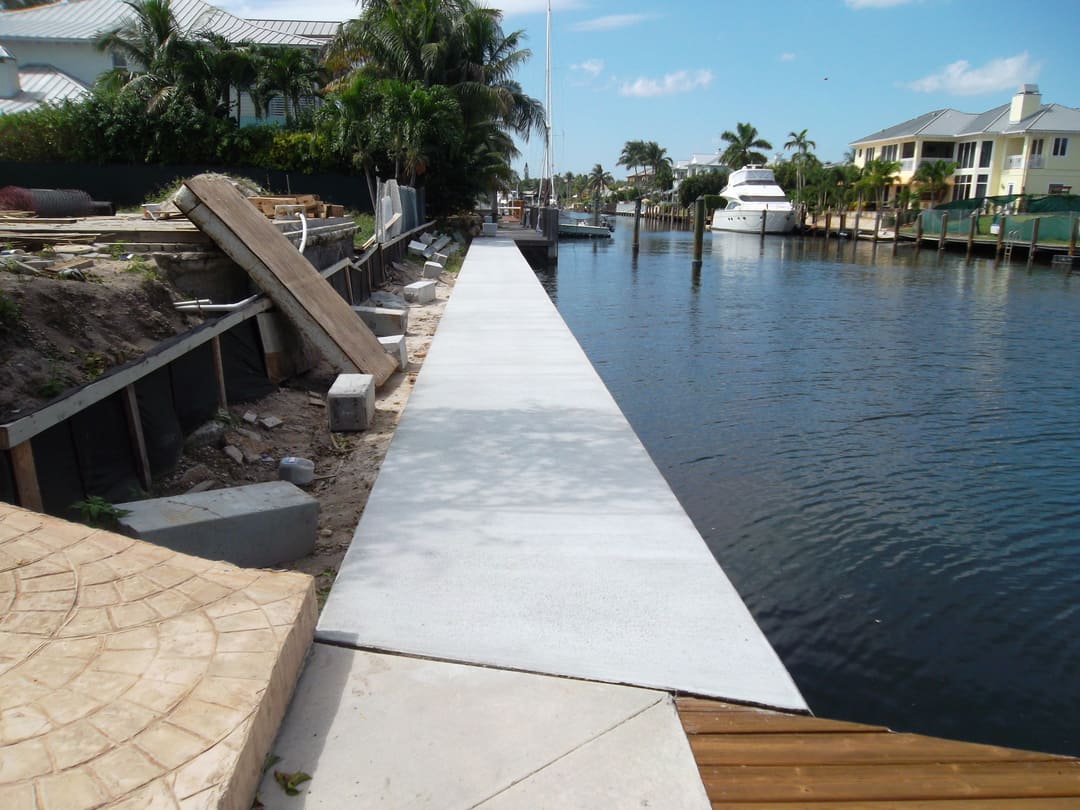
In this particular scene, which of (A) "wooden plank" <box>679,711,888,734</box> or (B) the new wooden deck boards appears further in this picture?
(A) "wooden plank" <box>679,711,888,734</box>

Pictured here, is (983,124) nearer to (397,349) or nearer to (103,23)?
(103,23)

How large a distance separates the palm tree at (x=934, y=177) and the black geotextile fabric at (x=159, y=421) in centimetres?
6679

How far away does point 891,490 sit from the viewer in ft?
29.2

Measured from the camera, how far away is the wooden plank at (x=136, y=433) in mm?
5559

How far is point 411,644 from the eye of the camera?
3.77 m

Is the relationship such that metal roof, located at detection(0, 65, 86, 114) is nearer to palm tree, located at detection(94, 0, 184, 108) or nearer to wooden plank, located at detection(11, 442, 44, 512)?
palm tree, located at detection(94, 0, 184, 108)

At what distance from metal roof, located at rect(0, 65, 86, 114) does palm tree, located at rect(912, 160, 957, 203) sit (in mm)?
55808

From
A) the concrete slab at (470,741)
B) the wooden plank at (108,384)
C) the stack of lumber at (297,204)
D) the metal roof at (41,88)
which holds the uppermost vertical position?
the metal roof at (41,88)

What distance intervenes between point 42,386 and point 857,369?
13535mm

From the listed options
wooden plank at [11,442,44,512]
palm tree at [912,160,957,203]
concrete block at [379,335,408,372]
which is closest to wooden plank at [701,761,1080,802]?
wooden plank at [11,442,44,512]

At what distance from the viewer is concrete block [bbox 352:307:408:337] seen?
1214 centimetres

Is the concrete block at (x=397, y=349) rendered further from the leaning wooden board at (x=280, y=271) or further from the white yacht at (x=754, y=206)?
the white yacht at (x=754, y=206)

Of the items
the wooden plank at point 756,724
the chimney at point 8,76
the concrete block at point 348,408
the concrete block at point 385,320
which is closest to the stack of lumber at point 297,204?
the concrete block at point 385,320

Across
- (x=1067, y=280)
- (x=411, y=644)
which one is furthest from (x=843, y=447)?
(x=1067, y=280)
